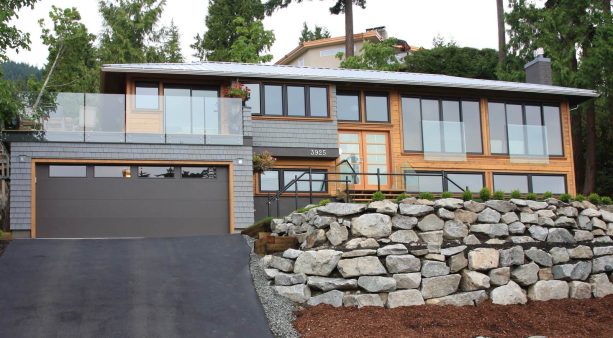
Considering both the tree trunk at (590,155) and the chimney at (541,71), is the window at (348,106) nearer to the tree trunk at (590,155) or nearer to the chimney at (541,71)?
the chimney at (541,71)

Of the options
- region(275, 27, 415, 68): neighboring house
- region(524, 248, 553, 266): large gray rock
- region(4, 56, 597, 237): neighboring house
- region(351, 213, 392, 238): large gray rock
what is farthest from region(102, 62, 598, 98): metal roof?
region(275, 27, 415, 68): neighboring house

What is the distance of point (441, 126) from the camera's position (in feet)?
70.7

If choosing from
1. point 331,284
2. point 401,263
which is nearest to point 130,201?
point 331,284

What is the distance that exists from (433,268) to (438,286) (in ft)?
1.20

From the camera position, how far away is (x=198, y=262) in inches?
570

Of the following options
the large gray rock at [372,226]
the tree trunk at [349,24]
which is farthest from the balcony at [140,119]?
the tree trunk at [349,24]

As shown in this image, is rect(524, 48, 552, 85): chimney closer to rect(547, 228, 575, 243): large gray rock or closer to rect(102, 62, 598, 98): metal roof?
rect(102, 62, 598, 98): metal roof

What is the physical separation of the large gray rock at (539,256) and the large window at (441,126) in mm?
7213

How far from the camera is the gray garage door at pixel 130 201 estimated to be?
17.5 metres

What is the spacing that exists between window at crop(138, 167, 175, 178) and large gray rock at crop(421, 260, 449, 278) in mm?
7663

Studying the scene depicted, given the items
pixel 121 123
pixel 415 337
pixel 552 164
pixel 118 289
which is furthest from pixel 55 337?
pixel 552 164

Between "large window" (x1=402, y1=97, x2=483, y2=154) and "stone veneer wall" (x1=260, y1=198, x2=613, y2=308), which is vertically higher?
"large window" (x1=402, y1=97, x2=483, y2=154)

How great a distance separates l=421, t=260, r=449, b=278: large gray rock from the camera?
13727 mm

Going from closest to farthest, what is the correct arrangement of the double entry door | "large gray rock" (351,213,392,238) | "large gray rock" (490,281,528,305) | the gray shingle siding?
"large gray rock" (490,281,528,305)
"large gray rock" (351,213,392,238)
the gray shingle siding
the double entry door
